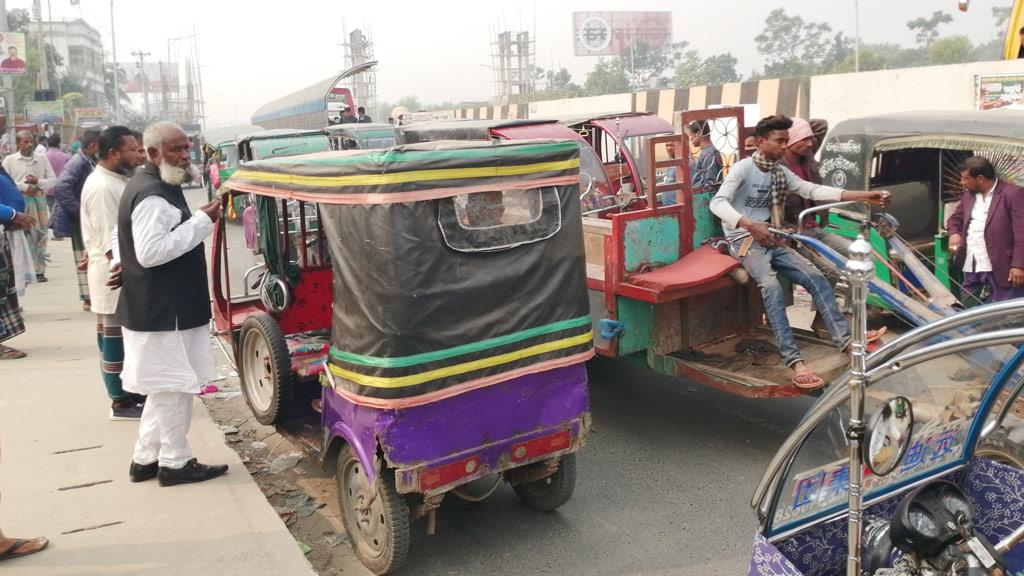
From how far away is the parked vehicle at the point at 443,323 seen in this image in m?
3.68

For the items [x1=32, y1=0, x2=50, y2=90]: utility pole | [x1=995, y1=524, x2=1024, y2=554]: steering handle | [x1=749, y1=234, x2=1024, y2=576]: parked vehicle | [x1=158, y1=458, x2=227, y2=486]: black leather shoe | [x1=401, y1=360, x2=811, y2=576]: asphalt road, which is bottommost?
[x1=401, y1=360, x2=811, y2=576]: asphalt road

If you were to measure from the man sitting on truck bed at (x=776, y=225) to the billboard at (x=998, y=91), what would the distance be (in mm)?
8022

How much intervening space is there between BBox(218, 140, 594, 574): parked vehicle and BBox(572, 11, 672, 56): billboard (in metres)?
83.7

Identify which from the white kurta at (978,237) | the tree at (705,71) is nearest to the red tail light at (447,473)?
the white kurta at (978,237)

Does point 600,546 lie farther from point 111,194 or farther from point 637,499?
point 111,194

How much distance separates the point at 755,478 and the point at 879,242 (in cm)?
284

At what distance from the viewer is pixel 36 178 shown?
35.3 ft

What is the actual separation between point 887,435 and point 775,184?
3.68 metres

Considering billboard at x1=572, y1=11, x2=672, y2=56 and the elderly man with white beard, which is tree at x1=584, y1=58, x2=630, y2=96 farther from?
the elderly man with white beard

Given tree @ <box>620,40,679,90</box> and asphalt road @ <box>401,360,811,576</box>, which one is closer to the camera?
asphalt road @ <box>401,360,811,576</box>

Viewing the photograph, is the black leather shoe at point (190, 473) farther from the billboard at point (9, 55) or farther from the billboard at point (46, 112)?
the billboard at point (46, 112)

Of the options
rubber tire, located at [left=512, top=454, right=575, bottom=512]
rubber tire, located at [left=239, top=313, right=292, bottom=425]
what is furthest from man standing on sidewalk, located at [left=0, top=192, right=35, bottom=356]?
rubber tire, located at [left=512, top=454, right=575, bottom=512]

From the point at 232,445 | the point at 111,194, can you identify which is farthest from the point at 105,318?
the point at 232,445

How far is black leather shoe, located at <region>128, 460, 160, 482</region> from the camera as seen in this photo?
15.9 ft
